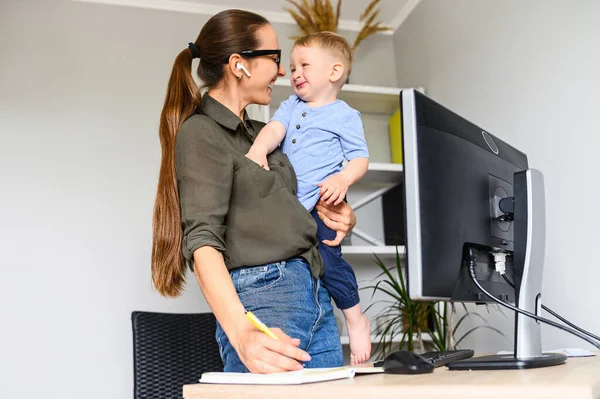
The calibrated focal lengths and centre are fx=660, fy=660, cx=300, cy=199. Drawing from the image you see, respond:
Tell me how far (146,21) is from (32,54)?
587 mm

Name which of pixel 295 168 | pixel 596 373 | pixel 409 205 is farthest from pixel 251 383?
pixel 295 168

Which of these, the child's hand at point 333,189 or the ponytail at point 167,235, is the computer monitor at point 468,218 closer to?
the child's hand at point 333,189

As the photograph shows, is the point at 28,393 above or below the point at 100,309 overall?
below

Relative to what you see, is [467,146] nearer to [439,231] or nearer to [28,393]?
[439,231]

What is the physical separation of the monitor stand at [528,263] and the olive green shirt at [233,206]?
1.32 ft

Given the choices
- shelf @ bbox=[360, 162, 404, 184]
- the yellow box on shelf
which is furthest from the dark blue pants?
the yellow box on shelf

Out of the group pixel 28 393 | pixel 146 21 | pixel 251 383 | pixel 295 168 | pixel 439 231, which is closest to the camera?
pixel 251 383

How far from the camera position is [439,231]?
3.43 feet

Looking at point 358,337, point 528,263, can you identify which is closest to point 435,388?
point 528,263

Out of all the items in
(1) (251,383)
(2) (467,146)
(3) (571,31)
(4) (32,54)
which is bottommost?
(1) (251,383)

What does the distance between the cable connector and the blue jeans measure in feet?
1.16

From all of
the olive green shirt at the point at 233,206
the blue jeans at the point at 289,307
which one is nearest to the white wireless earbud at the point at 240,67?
the olive green shirt at the point at 233,206

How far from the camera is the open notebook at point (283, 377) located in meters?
0.90

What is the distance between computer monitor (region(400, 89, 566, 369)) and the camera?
1019 mm
